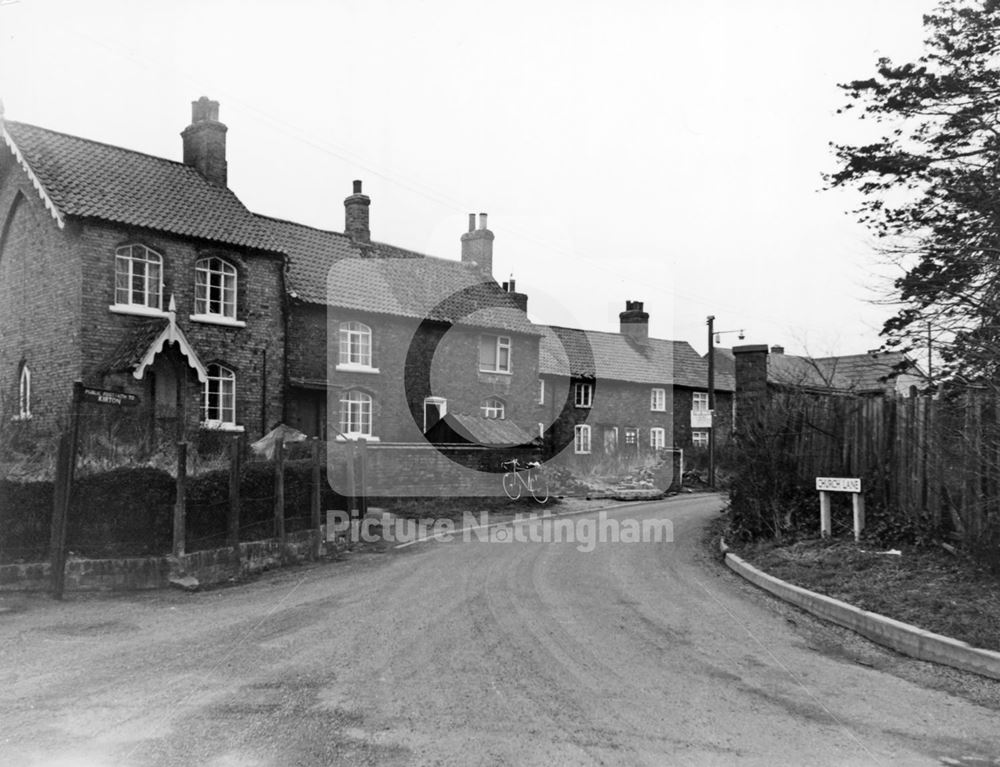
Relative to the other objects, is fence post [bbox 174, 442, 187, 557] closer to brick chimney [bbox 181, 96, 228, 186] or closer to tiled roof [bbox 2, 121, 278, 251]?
tiled roof [bbox 2, 121, 278, 251]

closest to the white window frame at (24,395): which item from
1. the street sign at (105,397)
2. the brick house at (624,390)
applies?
the street sign at (105,397)

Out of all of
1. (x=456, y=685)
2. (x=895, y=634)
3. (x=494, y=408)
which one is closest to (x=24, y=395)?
(x=494, y=408)

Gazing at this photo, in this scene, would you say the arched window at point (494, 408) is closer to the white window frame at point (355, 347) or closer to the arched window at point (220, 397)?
the white window frame at point (355, 347)

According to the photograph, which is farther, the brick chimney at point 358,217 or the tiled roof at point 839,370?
the brick chimney at point 358,217

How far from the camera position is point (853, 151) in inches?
634

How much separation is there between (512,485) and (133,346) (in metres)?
11.8

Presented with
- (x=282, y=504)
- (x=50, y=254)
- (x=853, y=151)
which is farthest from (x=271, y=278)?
(x=853, y=151)

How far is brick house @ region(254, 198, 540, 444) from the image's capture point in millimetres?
26078

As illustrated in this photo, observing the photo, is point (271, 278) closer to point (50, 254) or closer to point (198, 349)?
point (198, 349)

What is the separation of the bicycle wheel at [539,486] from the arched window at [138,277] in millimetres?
12379

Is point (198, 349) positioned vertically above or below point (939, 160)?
below

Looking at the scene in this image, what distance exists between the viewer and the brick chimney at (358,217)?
3180cm

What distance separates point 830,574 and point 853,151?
8.81 m

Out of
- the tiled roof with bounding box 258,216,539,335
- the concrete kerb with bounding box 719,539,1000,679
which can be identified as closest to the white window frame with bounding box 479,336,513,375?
the tiled roof with bounding box 258,216,539,335
